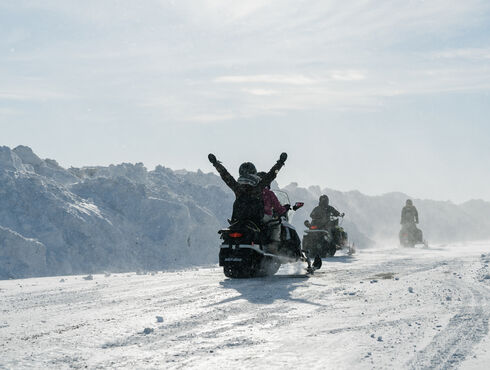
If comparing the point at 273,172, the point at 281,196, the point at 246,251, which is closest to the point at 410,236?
the point at 281,196

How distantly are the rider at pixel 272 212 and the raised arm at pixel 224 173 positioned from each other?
0.60 metres

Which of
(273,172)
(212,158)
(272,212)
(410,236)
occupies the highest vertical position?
(212,158)

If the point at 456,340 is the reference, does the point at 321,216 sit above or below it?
above

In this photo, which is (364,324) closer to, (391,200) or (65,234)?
(65,234)

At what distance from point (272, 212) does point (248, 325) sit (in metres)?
5.71

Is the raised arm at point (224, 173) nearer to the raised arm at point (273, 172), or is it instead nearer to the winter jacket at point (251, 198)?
the winter jacket at point (251, 198)

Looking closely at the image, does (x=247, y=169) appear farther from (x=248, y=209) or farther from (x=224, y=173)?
(x=248, y=209)

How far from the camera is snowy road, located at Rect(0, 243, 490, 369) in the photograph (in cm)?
389

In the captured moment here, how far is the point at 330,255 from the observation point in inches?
714

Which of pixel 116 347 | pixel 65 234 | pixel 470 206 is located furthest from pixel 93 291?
pixel 470 206

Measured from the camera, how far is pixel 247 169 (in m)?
10.2

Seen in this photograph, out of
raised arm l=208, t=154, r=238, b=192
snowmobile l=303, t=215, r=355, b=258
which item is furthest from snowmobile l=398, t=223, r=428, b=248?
raised arm l=208, t=154, r=238, b=192

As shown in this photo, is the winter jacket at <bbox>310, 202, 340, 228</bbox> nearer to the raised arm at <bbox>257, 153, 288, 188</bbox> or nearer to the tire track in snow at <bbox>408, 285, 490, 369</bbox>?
the raised arm at <bbox>257, 153, 288, 188</bbox>

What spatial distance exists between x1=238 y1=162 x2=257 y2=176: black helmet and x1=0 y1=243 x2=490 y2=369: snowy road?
223 cm
